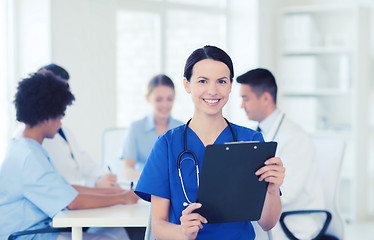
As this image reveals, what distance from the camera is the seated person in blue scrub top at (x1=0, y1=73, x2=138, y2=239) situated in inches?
84.2

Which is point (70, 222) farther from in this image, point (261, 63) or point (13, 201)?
point (261, 63)

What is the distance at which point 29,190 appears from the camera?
2.14 meters

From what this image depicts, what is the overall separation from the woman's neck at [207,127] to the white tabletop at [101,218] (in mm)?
488

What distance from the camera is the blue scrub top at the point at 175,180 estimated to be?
1.73m

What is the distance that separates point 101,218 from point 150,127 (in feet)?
4.48

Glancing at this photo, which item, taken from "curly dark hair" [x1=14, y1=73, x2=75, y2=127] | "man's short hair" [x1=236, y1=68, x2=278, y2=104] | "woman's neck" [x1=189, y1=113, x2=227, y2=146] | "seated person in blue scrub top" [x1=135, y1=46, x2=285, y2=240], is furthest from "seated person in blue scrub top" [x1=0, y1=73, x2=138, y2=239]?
"man's short hair" [x1=236, y1=68, x2=278, y2=104]

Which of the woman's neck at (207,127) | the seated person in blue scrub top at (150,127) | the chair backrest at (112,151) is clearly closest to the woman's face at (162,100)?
the seated person in blue scrub top at (150,127)

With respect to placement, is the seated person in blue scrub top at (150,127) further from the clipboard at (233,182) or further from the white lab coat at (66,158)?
the clipboard at (233,182)

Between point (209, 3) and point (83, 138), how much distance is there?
7.30 ft

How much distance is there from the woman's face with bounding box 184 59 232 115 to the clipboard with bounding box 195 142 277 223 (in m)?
0.25

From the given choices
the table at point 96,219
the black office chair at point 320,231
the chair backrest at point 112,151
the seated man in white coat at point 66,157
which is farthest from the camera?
the chair backrest at point 112,151

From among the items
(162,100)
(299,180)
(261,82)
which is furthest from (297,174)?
(162,100)

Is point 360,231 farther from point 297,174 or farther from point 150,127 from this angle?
point 297,174

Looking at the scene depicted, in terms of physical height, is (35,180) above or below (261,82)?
below
